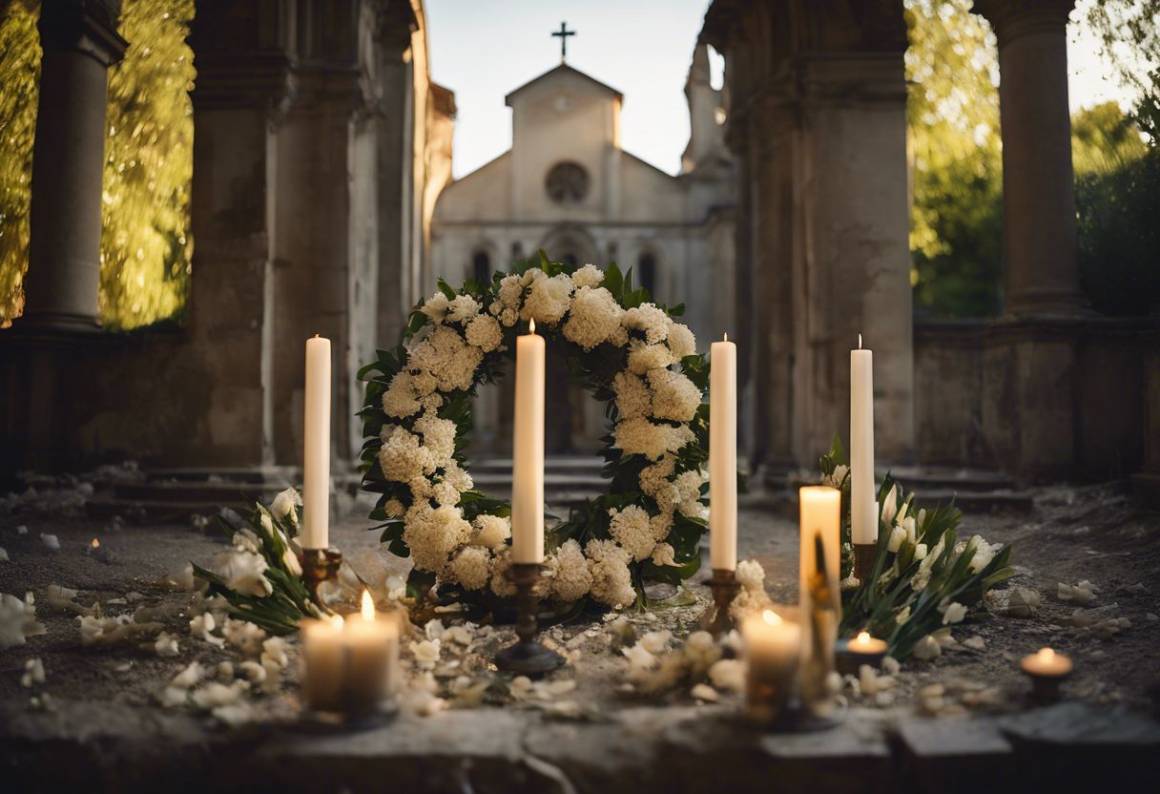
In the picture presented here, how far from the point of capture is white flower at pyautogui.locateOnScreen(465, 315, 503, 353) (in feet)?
11.5

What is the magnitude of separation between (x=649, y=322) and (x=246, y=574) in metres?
1.72

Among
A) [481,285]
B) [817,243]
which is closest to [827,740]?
[481,285]

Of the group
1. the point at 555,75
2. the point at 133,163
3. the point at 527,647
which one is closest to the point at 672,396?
the point at 527,647

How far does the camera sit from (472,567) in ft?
11.0

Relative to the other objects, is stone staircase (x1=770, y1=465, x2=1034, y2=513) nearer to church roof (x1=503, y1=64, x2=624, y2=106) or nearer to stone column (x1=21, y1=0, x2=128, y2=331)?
stone column (x1=21, y1=0, x2=128, y2=331)

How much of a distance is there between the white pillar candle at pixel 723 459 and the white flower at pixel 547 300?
33.2 inches

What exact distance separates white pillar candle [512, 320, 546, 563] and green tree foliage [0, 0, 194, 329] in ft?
25.7

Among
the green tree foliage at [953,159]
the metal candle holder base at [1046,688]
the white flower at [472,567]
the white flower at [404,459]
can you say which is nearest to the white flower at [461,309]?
the white flower at [404,459]

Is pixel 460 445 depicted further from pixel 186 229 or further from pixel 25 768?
pixel 186 229

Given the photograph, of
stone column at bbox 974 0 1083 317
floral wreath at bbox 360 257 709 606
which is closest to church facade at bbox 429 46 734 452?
stone column at bbox 974 0 1083 317

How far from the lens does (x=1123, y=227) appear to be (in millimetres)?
8609

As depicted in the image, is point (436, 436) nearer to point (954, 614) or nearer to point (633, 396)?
point (633, 396)

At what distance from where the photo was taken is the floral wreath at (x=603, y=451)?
134 inches

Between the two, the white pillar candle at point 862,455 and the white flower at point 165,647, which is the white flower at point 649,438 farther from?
the white flower at point 165,647
